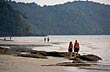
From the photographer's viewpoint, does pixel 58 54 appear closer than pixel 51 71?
No

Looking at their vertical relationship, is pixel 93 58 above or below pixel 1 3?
below

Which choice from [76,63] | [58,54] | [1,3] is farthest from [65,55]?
[1,3]

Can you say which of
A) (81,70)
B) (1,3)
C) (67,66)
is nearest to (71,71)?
(81,70)

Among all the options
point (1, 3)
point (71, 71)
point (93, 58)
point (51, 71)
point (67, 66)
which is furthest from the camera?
point (1, 3)

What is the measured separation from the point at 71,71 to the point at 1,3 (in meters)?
173

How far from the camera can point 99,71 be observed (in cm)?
2134

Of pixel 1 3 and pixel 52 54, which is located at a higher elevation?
pixel 1 3

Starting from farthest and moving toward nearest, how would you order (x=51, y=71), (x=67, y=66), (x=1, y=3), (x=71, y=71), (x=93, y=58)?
(x=1, y=3), (x=93, y=58), (x=67, y=66), (x=71, y=71), (x=51, y=71)

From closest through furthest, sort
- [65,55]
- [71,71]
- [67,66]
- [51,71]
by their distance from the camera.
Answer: [51,71], [71,71], [67,66], [65,55]

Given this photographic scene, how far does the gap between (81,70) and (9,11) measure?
180 m

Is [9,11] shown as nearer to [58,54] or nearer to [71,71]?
[58,54]

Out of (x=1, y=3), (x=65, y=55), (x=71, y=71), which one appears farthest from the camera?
(x=1, y=3)

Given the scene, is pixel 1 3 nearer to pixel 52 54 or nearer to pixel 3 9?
pixel 3 9

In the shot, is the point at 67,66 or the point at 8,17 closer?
the point at 67,66
